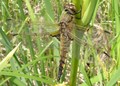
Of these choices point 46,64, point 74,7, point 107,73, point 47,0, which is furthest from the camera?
point 46,64

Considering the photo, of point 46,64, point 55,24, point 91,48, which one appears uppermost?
point 55,24

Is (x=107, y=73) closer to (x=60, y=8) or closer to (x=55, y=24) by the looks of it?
(x=55, y=24)

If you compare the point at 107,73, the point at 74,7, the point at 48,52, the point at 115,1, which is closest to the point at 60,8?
the point at 48,52

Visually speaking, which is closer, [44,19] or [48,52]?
[44,19]

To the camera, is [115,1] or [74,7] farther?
[115,1]

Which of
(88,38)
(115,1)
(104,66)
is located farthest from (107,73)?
(115,1)

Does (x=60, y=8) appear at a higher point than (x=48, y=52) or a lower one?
higher

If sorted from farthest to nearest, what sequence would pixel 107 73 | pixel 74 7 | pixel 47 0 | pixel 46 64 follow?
1. pixel 46 64
2. pixel 107 73
3. pixel 47 0
4. pixel 74 7

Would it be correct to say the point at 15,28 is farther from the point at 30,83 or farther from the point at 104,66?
the point at 104,66

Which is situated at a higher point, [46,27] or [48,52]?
[46,27]
